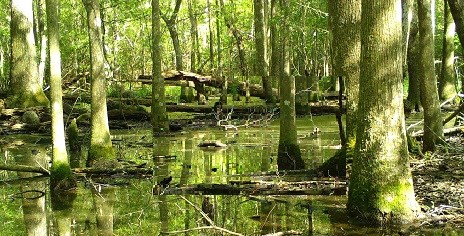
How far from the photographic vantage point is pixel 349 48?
30.4ft

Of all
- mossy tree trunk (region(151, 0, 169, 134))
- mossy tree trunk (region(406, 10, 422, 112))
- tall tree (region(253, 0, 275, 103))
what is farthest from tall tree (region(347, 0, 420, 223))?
tall tree (region(253, 0, 275, 103))

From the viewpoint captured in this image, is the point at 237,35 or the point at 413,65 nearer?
the point at 413,65

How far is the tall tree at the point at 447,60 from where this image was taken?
1944 cm

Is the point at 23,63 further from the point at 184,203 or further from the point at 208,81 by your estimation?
the point at 184,203

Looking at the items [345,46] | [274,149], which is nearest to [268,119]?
[274,149]

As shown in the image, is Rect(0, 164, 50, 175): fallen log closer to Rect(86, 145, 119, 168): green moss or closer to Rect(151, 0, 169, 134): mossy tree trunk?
Rect(86, 145, 119, 168): green moss

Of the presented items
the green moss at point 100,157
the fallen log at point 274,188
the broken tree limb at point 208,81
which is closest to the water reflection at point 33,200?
the green moss at point 100,157

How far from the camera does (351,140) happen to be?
9.10 m

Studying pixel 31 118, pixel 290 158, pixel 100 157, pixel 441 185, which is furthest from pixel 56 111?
pixel 31 118

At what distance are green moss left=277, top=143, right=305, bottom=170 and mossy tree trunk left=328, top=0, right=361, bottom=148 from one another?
1.91 metres

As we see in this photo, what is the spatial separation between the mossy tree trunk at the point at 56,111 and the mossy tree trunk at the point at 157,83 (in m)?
7.14

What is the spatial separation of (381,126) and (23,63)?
17.0 metres

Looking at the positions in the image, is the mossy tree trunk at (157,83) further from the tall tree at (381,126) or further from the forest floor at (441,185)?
the tall tree at (381,126)

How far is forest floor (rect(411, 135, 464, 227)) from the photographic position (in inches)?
277
